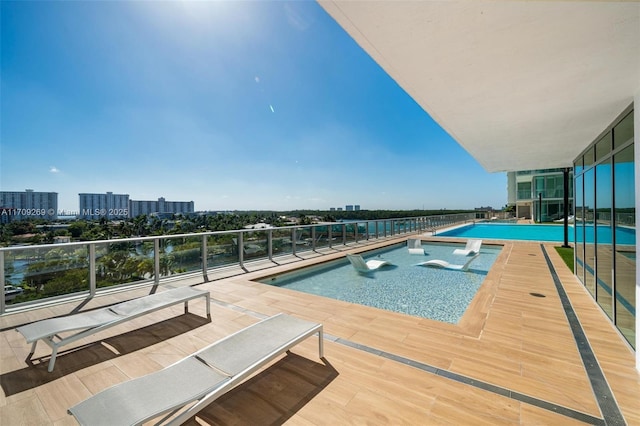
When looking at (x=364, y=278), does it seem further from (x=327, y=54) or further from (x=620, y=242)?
(x=327, y=54)

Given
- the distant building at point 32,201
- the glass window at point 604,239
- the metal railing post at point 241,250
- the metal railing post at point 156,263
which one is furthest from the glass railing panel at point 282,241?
the distant building at point 32,201

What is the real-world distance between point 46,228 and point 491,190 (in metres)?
47.2

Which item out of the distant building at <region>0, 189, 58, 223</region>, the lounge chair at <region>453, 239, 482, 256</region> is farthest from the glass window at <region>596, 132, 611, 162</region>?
the distant building at <region>0, 189, 58, 223</region>

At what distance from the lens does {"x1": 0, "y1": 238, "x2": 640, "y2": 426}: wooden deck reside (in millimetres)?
2020

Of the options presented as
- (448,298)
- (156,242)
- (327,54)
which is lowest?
(448,298)

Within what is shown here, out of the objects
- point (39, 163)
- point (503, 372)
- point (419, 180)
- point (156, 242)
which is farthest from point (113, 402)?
point (419, 180)

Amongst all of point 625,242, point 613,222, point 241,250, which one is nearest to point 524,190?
point 613,222

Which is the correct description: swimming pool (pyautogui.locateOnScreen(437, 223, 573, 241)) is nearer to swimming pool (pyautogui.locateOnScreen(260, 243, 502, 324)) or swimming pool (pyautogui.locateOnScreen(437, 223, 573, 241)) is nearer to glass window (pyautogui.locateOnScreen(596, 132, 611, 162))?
swimming pool (pyautogui.locateOnScreen(260, 243, 502, 324))

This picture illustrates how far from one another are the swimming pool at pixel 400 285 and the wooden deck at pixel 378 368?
82 cm

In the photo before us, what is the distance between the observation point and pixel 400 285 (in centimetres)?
644

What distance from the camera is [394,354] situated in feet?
9.29

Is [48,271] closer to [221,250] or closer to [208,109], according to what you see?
[221,250]

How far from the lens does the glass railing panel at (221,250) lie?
6648 mm

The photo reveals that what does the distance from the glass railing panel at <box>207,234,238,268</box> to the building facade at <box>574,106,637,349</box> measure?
7.07 meters
